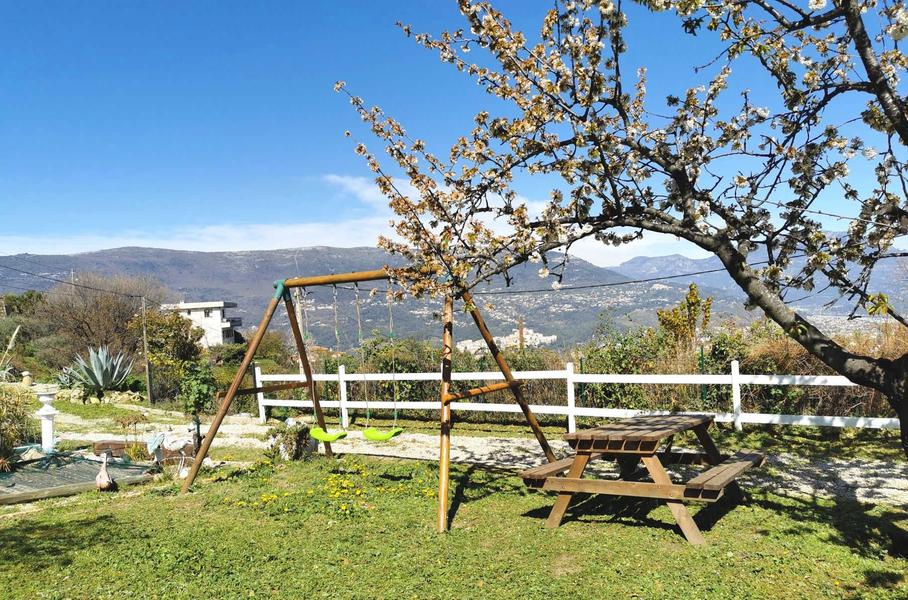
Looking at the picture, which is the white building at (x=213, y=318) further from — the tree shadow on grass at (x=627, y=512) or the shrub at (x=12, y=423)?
the tree shadow on grass at (x=627, y=512)

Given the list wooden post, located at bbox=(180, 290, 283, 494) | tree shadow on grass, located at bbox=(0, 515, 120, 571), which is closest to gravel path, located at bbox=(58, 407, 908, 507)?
wooden post, located at bbox=(180, 290, 283, 494)

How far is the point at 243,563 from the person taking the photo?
510 centimetres

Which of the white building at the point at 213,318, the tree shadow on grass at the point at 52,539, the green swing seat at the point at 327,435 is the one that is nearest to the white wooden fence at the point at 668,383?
the green swing seat at the point at 327,435

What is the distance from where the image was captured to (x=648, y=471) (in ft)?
19.3

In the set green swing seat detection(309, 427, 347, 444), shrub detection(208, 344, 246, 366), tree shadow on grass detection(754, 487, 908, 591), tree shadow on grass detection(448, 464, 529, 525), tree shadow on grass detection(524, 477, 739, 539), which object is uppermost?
green swing seat detection(309, 427, 347, 444)

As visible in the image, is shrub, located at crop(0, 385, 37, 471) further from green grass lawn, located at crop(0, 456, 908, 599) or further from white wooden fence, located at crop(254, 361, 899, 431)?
white wooden fence, located at crop(254, 361, 899, 431)

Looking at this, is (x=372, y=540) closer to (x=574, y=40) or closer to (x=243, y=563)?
(x=243, y=563)

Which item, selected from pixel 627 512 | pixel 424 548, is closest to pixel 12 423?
pixel 424 548

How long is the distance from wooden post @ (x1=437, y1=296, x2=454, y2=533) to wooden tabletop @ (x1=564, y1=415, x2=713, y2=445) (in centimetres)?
117

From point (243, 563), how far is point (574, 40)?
483 cm

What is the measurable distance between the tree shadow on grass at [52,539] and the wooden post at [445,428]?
2.81 meters

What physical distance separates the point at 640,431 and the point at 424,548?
6.73 ft

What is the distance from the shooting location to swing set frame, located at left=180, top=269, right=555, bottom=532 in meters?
6.16

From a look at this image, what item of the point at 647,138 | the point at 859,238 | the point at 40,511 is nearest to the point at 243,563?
the point at 40,511
